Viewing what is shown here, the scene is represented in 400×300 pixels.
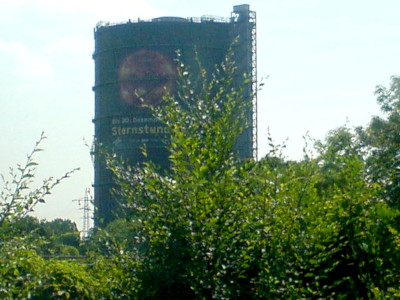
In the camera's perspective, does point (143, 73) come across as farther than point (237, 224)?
Yes

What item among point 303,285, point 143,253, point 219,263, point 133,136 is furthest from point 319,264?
point 133,136

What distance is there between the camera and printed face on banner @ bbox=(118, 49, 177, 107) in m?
58.6

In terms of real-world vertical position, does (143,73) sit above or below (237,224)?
above

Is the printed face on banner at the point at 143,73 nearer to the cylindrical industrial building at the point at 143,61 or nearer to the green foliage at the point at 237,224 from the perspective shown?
the cylindrical industrial building at the point at 143,61

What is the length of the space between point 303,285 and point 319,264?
0.22 m

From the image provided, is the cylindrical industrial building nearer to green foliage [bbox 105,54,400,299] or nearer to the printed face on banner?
the printed face on banner

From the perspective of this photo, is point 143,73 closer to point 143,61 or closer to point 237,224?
point 143,61

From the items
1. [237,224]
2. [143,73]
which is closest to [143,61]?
[143,73]

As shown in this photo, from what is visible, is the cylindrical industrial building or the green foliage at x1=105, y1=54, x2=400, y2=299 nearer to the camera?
the green foliage at x1=105, y1=54, x2=400, y2=299

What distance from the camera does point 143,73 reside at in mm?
59281

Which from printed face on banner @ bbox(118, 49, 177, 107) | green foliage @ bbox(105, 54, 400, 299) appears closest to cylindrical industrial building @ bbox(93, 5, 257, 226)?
printed face on banner @ bbox(118, 49, 177, 107)

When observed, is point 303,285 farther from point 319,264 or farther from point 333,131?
point 333,131

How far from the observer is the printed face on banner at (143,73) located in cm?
5856

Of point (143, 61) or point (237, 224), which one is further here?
point (143, 61)
